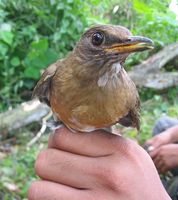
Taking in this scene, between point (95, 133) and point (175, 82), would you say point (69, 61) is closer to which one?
point (95, 133)

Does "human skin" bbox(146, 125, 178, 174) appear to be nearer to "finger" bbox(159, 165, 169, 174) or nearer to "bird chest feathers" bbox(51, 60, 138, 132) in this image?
"finger" bbox(159, 165, 169, 174)

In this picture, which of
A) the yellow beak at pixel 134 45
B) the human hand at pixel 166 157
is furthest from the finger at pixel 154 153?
the yellow beak at pixel 134 45

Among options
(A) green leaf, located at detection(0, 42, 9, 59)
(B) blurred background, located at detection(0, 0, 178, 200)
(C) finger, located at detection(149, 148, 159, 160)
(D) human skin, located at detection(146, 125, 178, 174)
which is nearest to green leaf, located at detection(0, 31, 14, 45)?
(B) blurred background, located at detection(0, 0, 178, 200)

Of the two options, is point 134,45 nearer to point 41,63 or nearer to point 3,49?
Answer: point 41,63

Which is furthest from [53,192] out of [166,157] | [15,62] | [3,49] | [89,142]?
[15,62]

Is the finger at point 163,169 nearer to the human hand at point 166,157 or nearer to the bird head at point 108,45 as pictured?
the human hand at point 166,157

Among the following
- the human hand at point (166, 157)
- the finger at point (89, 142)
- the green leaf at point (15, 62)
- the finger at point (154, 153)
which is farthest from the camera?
the green leaf at point (15, 62)
